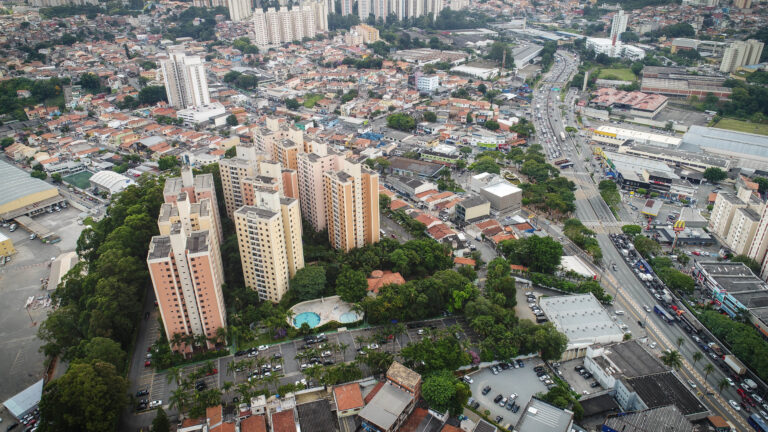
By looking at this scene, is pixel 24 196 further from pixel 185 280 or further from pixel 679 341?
pixel 679 341

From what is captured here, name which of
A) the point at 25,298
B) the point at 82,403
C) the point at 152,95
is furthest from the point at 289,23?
the point at 82,403

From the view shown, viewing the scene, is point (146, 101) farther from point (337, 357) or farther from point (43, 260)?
point (337, 357)

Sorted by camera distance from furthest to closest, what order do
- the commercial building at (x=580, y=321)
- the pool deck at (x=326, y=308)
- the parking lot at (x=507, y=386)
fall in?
the pool deck at (x=326, y=308) < the commercial building at (x=580, y=321) < the parking lot at (x=507, y=386)

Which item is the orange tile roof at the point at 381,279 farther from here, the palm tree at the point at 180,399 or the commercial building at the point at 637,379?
the palm tree at the point at 180,399

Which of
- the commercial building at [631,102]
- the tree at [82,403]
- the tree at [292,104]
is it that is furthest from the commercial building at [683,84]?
the tree at [82,403]

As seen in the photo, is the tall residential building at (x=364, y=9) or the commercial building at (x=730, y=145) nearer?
the commercial building at (x=730, y=145)

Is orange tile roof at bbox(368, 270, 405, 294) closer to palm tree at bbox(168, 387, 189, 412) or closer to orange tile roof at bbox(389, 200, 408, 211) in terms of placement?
orange tile roof at bbox(389, 200, 408, 211)

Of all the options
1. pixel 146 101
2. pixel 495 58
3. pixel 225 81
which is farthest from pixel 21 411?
pixel 495 58

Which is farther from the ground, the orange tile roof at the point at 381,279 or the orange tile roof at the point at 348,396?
the orange tile roof at the point at 381,279
